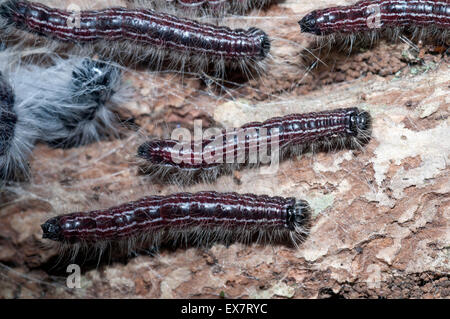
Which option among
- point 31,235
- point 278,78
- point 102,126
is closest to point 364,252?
point 278,78

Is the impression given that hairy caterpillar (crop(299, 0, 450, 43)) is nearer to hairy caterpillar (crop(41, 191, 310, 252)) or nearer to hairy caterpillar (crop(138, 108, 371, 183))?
hairy caterpillar (crop(138, 108, 371, 183))

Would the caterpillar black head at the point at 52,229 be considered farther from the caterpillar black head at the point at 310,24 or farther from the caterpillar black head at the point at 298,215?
the caterpillar black head at the point at 310,24

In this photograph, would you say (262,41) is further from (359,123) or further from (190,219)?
(190,219)

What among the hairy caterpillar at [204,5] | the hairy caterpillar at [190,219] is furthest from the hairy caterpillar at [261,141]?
the hairy caterpillar at [204,5]

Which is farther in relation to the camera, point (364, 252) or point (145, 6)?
point (145, 6)

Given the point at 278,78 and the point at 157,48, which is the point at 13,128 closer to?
the point at 157,48

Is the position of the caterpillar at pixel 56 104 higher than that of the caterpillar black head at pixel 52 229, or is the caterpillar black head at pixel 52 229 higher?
the caterpillar at pixel 56 104

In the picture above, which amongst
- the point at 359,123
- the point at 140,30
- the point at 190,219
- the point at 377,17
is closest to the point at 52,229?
the point at 190,219
